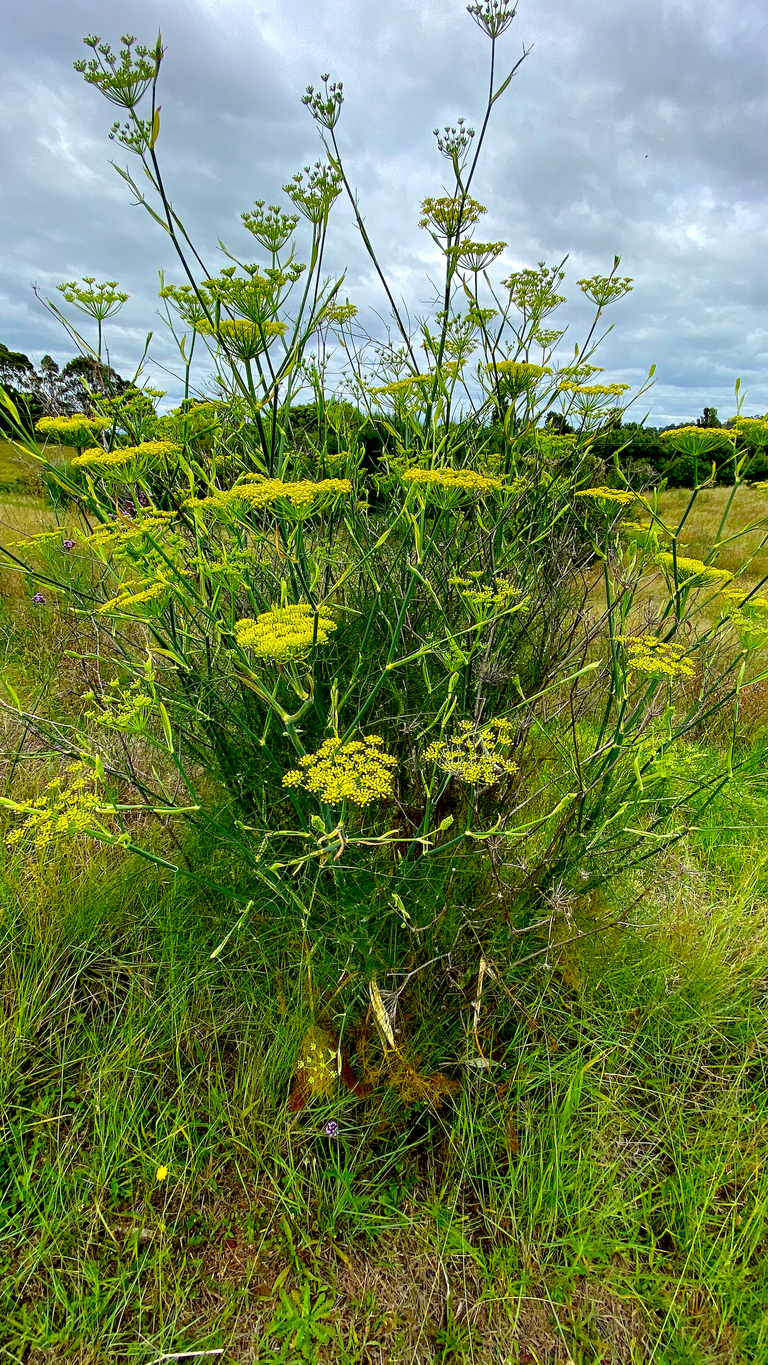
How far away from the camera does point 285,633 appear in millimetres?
1613

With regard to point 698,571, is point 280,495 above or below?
above

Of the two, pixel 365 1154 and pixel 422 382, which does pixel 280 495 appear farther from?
pixel 365 1154

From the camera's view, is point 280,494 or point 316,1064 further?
point 316,1064

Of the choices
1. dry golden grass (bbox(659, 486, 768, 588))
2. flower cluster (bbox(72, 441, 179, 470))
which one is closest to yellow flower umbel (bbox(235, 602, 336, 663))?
flower cluster (bbox(72, 441, 179, 470))

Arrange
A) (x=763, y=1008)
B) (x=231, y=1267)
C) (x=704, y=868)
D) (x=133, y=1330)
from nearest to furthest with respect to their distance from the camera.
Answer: (x=133, y=1330)
(x=231, y=1267)
(x=763, y=1008)
(x=704, y=868)

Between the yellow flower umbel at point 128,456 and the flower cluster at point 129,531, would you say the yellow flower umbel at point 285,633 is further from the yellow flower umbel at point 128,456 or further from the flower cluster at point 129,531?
the yellow flower umbel at point 128,456

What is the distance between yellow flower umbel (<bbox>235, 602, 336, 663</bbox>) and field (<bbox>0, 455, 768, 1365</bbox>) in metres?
1.39

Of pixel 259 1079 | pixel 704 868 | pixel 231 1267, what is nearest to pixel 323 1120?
pixel 259 1079

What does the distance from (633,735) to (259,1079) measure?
1.79 metres

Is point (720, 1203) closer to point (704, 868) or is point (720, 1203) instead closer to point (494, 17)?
point (704, 868)

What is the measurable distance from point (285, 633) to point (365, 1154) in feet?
6.11

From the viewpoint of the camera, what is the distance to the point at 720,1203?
2.04 meters

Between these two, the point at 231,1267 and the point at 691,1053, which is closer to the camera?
the point at 231,1267

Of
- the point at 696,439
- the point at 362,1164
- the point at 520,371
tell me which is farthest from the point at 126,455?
the point at 362,1164
